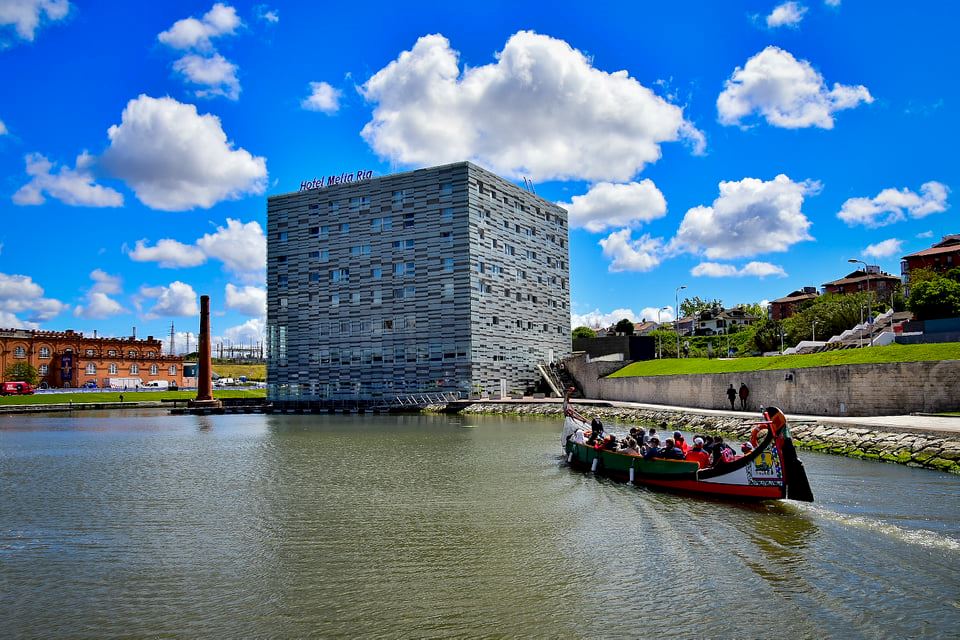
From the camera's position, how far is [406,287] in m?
82.4

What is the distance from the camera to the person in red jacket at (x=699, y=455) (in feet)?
78.4

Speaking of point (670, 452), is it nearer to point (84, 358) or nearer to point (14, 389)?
point (14, 389)

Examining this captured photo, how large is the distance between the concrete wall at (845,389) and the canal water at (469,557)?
7325mm

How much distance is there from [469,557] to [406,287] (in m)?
67.0

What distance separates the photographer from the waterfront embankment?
2654cm

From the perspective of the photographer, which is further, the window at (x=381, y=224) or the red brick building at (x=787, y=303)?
the red brick building at (x=787, y=303)

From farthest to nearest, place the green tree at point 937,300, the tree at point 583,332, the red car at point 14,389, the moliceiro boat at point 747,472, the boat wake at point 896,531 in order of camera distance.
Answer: the tree at point 583,332 → the red car at point 14,389 → the green tree at point 937,300 → the moliceiro boat at point 747,472 → the boat wake at point 896,531

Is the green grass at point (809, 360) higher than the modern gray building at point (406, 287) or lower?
lower

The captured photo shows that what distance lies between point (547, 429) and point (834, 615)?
39423mm

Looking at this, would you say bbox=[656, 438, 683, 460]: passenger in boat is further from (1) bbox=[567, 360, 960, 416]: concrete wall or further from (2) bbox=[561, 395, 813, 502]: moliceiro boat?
(1) bbox=[567, 360, 960, 416]: concrete wall

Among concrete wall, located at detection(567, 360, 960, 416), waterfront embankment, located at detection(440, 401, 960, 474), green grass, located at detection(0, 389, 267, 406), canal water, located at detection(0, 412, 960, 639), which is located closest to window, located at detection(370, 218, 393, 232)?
concrete wall, located at detection(567, 360, 960, 416)

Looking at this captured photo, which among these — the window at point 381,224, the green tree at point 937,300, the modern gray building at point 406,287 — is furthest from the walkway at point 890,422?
the window at point 381,224

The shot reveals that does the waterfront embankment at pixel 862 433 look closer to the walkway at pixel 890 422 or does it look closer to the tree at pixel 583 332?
the walkway at pixel 890 422

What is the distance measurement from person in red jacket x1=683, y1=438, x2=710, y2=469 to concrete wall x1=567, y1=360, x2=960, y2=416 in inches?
611
